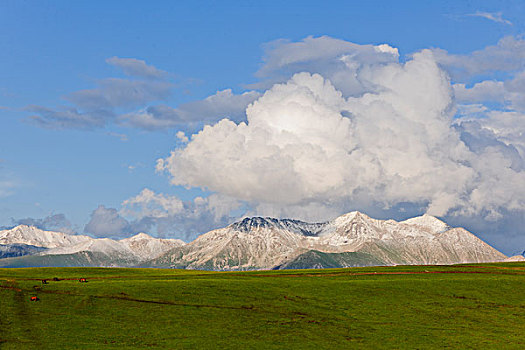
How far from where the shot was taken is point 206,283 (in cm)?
11050

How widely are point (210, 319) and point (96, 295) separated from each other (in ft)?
73.6

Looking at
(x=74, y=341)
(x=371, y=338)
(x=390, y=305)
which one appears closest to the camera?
(x=74, y=341)

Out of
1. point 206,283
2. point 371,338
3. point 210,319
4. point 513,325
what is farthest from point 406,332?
point 206,283

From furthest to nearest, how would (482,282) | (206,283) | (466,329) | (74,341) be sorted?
(482,282)
(206,283)
(466,329)
(74,341)

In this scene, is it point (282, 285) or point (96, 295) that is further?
point (282, 285)

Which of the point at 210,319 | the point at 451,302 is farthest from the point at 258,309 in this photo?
the point at 451,302

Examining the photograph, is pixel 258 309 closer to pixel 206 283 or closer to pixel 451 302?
pixel 206 283

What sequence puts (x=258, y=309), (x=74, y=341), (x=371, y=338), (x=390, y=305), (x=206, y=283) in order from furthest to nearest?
(x=206, y=283) < (x=390, y=305) < (x=258, y=309) < (x=371, y=338) < (x=74, y=341)

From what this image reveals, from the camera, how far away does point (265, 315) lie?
88.4m

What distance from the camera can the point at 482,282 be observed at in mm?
A: 119188

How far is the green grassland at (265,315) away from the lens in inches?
2926

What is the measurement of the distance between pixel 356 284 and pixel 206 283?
98.5ft

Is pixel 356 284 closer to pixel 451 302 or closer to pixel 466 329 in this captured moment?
pixel 451 302

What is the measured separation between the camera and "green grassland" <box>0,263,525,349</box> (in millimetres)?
74312
